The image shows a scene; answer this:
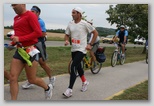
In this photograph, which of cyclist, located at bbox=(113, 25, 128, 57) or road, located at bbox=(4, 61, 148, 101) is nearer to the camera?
road, located at bbox=(4, 61, 148, 101)

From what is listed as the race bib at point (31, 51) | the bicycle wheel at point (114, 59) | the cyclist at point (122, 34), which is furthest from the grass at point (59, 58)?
the race bib at point (31, 51)

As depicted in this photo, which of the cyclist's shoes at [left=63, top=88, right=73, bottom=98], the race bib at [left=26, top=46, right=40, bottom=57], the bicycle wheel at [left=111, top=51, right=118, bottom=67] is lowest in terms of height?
the cyclist's shoes at [left=63, top=88, right=73, bottom=98]

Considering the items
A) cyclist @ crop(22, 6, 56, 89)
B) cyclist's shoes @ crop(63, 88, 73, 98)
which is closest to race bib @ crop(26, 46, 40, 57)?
cyclist @ crop(22, 6, 56, 89)

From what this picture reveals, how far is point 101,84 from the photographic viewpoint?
4.30 metres

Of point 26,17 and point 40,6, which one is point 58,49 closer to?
point 40,6

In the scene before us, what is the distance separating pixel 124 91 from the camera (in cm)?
401

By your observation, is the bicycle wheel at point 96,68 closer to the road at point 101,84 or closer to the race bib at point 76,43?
the road at point 101,84

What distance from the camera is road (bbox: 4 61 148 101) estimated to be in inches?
148

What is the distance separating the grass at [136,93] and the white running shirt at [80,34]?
33.3 inches

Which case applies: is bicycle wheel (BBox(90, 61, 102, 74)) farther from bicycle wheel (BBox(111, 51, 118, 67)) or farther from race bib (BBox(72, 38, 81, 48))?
race bib (BBox(72, 38, 81, 48))

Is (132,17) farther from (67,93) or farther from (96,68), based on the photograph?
(67,93)

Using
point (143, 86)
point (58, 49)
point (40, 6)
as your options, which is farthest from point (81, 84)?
point (40, 6)

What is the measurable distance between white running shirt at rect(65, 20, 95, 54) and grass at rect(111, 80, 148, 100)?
0.85 metres

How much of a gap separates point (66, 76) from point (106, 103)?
3.22ft
